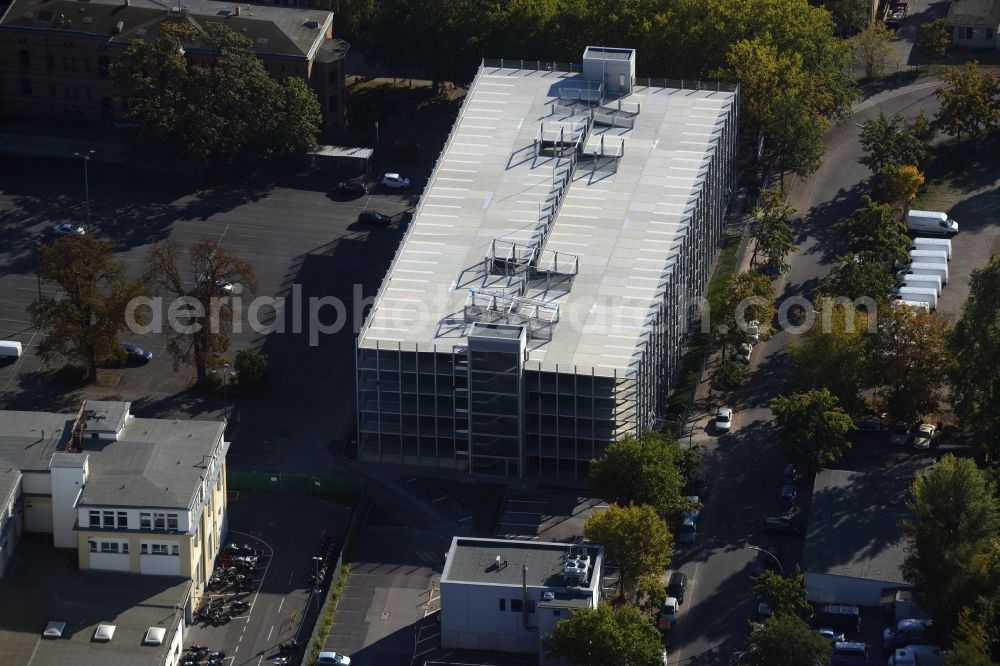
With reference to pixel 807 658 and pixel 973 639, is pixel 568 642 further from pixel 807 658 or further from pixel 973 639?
pixel 973 639

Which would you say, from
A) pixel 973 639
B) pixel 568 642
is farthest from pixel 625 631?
pixel 973 639

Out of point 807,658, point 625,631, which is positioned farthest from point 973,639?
point 625,631

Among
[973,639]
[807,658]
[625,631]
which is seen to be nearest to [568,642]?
[625,631]

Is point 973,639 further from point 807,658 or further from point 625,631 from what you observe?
point 625,631
